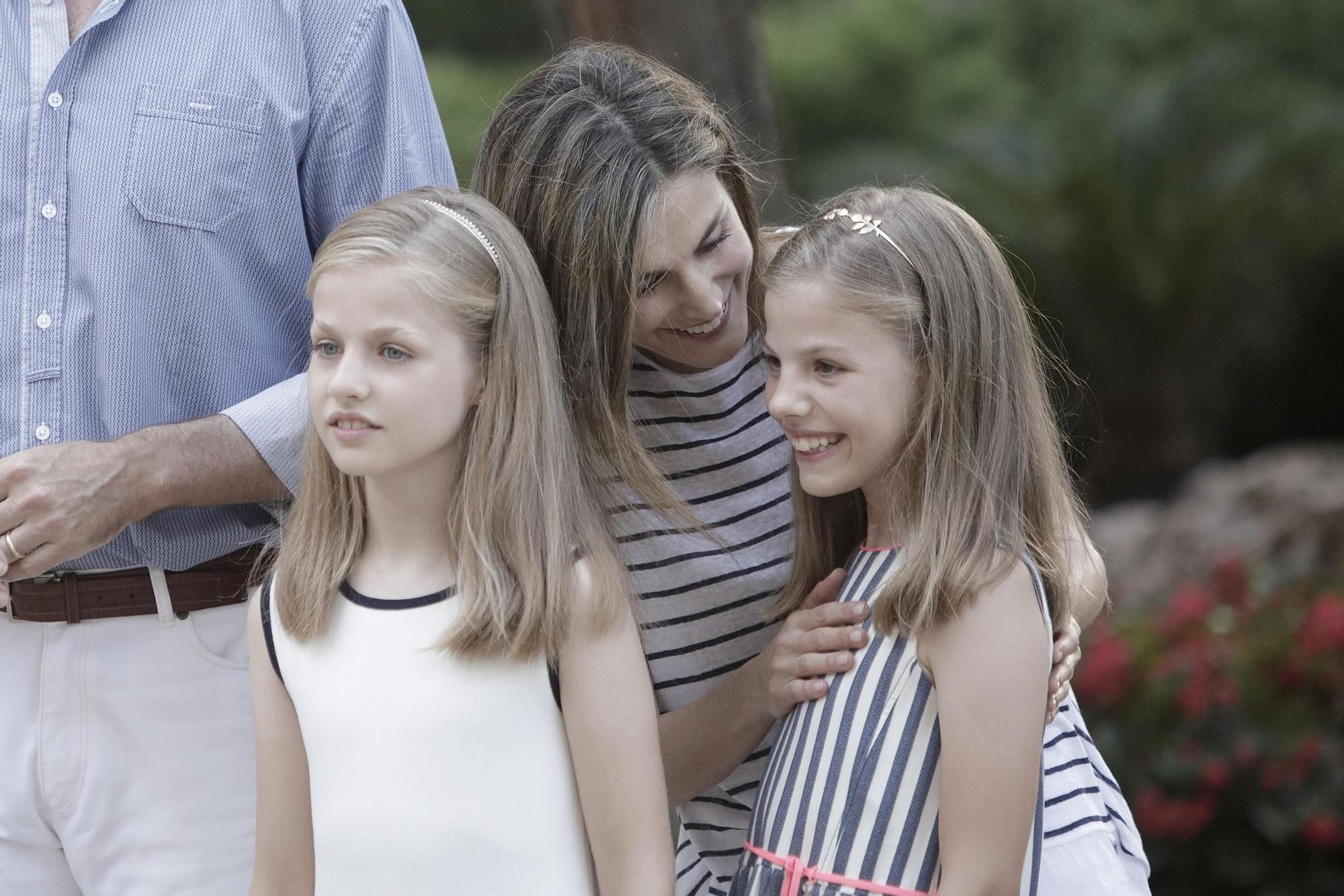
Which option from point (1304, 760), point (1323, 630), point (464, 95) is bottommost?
point (1304, 760)

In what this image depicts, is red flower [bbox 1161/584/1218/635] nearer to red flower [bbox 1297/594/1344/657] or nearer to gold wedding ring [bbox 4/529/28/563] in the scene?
red flower [bbox 1297/594/1344/657]

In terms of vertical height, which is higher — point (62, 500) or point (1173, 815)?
point (62, 500)

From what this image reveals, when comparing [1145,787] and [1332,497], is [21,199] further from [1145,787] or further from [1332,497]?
[1332,497]

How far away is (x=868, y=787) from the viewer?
1.62m

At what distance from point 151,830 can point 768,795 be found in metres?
0.77

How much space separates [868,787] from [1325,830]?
2137 millimetres

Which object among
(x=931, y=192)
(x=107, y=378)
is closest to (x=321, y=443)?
(x=107, y=378)

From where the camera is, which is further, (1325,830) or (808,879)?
(1325,830)

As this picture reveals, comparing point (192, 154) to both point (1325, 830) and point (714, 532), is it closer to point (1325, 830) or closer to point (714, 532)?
point (714, 532)

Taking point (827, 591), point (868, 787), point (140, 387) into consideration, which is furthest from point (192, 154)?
point (868, 787)

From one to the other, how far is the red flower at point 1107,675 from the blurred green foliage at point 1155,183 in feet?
11.4

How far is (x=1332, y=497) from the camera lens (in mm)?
5008

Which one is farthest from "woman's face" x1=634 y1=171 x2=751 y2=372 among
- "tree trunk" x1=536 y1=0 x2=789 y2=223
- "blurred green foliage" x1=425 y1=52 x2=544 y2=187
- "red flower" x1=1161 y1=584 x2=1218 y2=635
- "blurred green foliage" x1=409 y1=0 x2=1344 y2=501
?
"blurred green foliage" x1=409 y1=0 x2=1344 y2=501

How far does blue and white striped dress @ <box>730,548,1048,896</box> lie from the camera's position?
160cm
